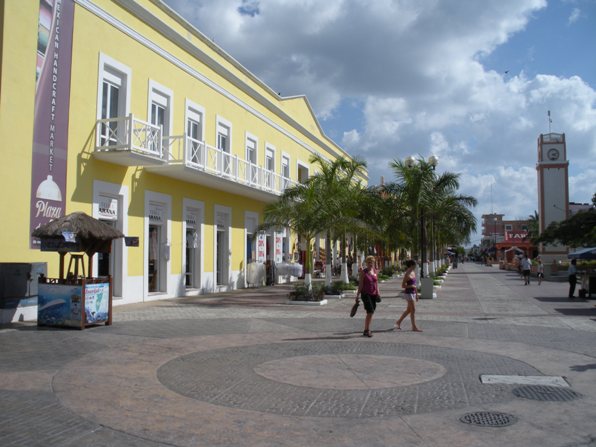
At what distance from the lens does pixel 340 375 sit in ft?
25.5

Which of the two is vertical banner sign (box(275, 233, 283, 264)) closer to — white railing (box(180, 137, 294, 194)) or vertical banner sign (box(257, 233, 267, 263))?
vertical banner sign (box(257, 233, 267, 263))

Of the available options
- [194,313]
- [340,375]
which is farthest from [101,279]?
[340,375]

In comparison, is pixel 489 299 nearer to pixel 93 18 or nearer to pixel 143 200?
pixel 143 200

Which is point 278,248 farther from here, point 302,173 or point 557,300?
point 557,300

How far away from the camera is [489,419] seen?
18.8 feet

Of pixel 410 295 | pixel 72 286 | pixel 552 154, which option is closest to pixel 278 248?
pixel 410 295

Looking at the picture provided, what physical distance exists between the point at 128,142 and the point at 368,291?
8610 millimetres

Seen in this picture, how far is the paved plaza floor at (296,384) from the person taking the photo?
5.29 m

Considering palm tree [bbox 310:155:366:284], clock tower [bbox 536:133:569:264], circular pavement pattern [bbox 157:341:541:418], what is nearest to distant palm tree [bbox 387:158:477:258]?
palm tree [bbox 310:155:366:284]

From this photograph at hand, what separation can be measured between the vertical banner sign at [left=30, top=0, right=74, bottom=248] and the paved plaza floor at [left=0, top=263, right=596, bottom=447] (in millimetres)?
3339

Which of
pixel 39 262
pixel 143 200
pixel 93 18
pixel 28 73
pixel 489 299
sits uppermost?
pixel 93 18

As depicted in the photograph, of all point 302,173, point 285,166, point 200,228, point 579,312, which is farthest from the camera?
point 302,173

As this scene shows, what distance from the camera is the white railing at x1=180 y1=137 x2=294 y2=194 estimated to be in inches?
778

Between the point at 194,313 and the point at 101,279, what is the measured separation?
3.51 m
